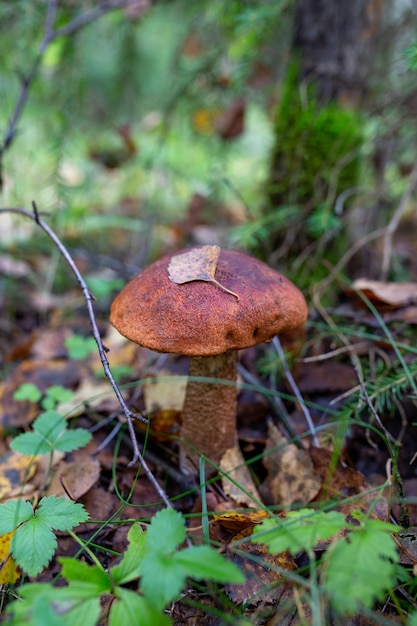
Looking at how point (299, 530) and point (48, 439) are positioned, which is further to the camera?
point (48, 439)

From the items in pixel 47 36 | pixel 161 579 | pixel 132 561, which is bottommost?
pixel 132 561

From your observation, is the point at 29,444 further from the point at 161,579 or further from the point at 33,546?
the point at 161,579

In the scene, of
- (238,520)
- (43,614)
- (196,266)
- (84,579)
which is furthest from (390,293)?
(43,614)

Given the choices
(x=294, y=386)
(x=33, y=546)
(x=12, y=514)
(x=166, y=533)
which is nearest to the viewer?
(x=166, y=533)

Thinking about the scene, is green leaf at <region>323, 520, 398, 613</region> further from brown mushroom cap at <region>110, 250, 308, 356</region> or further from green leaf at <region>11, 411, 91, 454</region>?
green leaf at <region>11, 411, 91, 454</region>

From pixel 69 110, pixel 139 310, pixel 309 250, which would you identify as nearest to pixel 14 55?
pixel 69 110

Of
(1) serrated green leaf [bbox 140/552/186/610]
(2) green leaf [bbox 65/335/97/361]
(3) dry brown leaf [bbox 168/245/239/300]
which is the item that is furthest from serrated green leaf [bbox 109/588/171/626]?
(2) green leaf [bbox 65/335/97/361]

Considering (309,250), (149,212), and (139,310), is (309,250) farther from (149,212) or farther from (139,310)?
(149,212)

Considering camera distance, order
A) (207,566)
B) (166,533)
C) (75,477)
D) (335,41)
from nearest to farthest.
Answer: (207,566)
(166,533)
(75,477)
(335,41)
